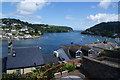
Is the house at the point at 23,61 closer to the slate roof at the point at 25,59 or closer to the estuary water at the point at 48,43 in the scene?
the slate roof at the point at 25,59

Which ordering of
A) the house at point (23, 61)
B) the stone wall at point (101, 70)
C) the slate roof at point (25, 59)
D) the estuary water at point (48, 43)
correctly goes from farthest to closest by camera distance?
the estuary water at point (48, 43)
the slate roof at point (25, 59)
the house at point (23, 61)
the stone wall at point (101, 70)

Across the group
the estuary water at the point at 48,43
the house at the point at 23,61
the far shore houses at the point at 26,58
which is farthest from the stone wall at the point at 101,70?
the estuary water at the point at 48,43

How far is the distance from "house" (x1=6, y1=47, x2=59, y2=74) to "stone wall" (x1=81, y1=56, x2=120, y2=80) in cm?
1002

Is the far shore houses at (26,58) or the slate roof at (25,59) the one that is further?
the slate roof at (25,59)

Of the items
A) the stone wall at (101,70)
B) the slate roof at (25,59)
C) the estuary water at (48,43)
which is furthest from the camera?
the estuary water at (48,43)

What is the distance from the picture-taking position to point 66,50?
1681 centimetres

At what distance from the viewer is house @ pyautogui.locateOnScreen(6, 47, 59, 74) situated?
41.0 ft

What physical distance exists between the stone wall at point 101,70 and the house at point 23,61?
1002 centimetres

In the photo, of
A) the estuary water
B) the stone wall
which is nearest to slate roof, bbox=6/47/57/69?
the stone wall

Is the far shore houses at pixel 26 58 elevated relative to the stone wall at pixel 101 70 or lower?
lower

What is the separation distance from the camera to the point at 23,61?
13.2 m

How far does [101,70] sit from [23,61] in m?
11.3

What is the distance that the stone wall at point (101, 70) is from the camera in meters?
2.98

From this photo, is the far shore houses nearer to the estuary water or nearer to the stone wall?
the stone wall
